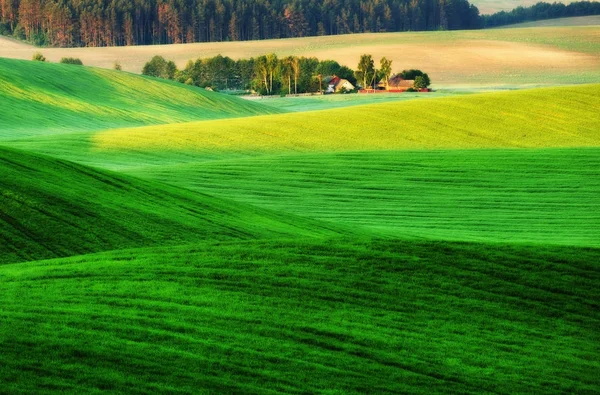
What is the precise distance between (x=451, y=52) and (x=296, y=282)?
9837cm

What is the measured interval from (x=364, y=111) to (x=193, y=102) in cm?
2800

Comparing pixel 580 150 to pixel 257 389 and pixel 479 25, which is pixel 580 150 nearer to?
pixel 257 389

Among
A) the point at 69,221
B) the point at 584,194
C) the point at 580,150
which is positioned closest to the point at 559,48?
the point at 580,150

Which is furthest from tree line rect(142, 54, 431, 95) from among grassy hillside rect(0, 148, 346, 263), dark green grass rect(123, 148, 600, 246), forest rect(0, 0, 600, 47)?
grassy hillside rect(0, 148, 346, 263)

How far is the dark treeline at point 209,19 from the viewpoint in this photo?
129 meters

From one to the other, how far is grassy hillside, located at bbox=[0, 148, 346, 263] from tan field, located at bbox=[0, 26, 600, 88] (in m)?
69.8

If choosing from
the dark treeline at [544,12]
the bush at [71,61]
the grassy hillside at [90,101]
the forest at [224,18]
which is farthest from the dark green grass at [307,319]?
the dark treeline at [544,12]

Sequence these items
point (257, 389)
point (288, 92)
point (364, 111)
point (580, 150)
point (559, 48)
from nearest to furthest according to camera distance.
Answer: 1. point (257, 389)
2. point (580, 150)
3. point (364, 111)
4. point (288, 92)
5. point (559, 48)

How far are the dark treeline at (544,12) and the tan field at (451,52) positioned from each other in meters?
37.5

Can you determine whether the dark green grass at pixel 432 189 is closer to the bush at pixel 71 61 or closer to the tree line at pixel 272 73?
the tree line at pixel 272 73

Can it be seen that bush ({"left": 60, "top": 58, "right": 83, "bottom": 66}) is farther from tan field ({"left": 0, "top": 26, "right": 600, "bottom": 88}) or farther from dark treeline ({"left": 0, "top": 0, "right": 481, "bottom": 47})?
dark treeline ({"left": 0, "top": 0, "right": 481, "bottom": 47})

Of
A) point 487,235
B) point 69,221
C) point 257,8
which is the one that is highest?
point 257,8

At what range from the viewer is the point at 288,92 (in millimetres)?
94938

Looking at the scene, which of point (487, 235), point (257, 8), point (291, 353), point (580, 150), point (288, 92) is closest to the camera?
point (291, 353)
